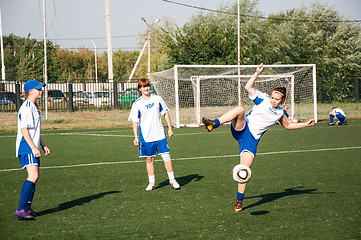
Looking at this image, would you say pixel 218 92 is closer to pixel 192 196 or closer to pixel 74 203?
pixel 192 196

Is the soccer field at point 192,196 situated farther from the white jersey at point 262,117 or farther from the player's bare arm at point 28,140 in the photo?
the white jersey at point 262,117

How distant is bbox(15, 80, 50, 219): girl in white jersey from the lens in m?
5.73

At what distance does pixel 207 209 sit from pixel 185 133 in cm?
1209

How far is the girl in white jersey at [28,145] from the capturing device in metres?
5.73

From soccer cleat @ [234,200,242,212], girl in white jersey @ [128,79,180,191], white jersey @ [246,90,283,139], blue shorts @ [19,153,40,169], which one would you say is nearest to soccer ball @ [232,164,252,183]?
soccer cleat @ [234,200,242,212]

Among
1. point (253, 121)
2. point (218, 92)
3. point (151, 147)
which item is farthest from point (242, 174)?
point (218, 92)

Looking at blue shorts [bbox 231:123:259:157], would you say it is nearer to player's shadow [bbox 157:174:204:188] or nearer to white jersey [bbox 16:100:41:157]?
player's shadow [bbox 157:174:204:188]

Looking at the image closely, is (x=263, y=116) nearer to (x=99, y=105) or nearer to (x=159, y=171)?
(x=159, y=171)

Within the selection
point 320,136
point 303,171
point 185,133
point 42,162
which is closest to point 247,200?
point 303,171

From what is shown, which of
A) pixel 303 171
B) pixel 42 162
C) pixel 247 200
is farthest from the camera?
pixel 42 162

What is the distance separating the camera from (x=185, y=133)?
18.4 m

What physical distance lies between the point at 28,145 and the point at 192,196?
2963 mm

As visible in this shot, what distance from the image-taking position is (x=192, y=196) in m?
7.23

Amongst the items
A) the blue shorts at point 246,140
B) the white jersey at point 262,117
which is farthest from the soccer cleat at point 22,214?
the white jersey at point 262,117
